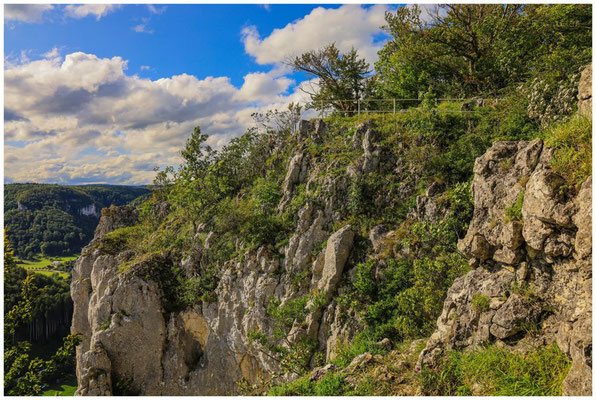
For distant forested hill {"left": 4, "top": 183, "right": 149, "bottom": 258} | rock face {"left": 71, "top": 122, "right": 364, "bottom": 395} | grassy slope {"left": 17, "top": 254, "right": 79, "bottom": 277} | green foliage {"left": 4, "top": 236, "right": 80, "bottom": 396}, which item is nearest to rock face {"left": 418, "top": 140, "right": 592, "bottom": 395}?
rock face {"left": 71, "top": 122, "right": 364, "bottom": 395}

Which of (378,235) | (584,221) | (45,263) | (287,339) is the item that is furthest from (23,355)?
(45,263)

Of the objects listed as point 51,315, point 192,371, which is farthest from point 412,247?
point 51,315

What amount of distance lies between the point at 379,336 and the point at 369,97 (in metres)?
22.1

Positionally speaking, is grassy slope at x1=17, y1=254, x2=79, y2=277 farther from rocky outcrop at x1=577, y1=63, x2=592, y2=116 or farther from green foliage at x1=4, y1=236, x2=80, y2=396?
rocky outcrop at x1=577, y1=63, x2=592, y2=116

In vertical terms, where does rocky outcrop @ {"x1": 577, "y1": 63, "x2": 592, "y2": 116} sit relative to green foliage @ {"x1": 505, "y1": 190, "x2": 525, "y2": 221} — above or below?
above

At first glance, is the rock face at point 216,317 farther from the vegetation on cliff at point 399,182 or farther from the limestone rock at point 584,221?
the limestone rock at point 584,221

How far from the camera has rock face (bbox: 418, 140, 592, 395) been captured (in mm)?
5157

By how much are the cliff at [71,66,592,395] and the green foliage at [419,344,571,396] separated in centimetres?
24

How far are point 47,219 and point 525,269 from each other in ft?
489

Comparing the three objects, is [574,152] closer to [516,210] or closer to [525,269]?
[516,210]

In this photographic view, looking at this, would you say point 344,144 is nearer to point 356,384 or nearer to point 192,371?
point 356,384

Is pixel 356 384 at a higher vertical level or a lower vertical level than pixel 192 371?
higher

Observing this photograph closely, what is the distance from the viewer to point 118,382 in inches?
666

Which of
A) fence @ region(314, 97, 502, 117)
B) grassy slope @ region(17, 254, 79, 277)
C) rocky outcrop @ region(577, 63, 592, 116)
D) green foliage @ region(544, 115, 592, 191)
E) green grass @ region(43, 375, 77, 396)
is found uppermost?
fence @ region(314, 97, 502, 117)
